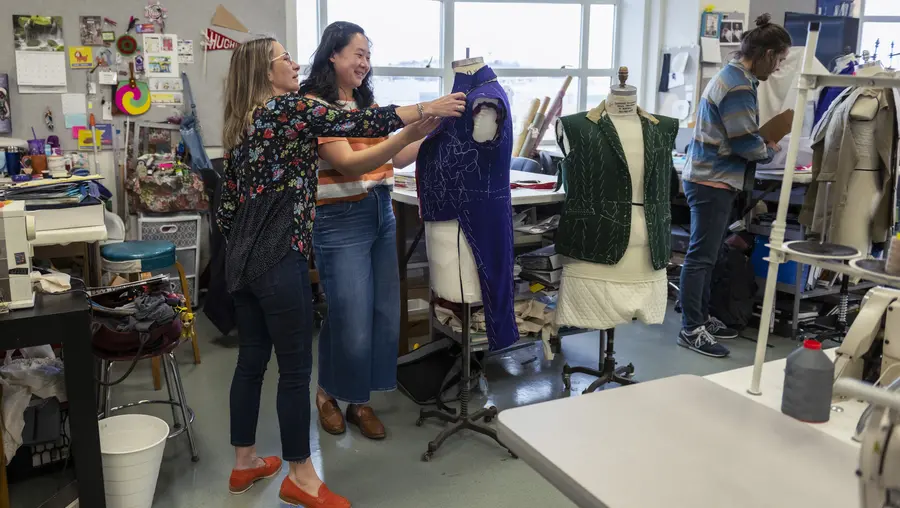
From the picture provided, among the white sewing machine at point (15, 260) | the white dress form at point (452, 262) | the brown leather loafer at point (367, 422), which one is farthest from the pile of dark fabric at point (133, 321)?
the white dress form at point (452, 262)

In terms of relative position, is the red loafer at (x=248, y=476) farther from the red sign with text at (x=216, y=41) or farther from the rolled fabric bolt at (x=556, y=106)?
the rolled fabric bolt at (x=556, y=106)

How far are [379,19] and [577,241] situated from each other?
3133mm

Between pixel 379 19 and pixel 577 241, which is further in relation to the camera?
pixel 379 19

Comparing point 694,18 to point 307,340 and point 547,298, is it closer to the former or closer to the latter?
point 547,298

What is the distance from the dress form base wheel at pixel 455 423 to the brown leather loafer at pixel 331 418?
296 mm

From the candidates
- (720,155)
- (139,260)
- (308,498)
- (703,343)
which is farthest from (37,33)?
(703,343)

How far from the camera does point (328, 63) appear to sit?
2.33 m

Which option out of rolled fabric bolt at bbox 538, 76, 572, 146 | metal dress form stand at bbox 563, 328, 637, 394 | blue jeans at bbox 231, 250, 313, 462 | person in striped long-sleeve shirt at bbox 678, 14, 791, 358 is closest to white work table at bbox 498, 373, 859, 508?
blue jeans at bbox 231, 250, 313, 462

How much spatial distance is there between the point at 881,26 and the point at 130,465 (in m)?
6.83

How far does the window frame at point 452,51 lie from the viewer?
4899 millimetres

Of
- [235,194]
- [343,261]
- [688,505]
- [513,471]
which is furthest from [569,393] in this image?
[688,505]

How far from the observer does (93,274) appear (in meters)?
3.12

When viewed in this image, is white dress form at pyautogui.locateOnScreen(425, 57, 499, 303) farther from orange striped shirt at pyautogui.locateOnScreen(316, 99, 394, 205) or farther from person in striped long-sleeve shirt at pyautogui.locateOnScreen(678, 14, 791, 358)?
person in striped long-sleeve shirt at pyautogui.locateOnScreen(678, 14, 791, 358)

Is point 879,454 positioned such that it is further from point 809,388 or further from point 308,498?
point 308,498
